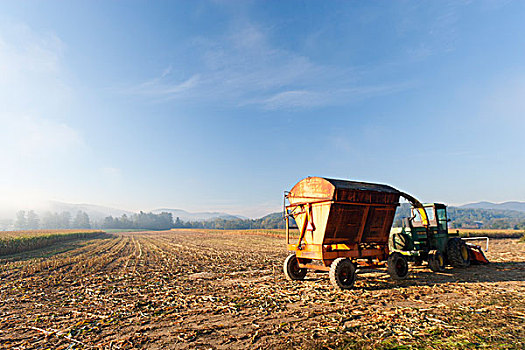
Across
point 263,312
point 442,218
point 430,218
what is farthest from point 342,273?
point 442,218

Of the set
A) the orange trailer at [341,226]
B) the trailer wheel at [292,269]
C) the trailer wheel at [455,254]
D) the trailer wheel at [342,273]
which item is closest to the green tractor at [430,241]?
the trailer wheel at [455,254]

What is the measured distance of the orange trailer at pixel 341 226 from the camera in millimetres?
10242

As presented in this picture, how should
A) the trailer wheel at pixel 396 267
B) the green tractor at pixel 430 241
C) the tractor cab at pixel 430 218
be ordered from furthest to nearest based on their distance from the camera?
the tractor cab at pixel 430 218
the green tractor at pixel 430 241
the trailer wheel at pixel 396 267

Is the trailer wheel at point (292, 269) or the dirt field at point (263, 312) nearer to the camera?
the dirt field at point (263, 312)

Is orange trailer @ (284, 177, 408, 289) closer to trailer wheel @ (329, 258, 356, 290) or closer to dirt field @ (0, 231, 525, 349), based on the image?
trailer wheel @ (329, 258, 356, 290)

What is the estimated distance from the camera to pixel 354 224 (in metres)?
10.8

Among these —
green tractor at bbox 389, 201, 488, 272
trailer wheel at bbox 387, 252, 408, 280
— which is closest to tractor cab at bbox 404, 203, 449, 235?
green tractor at bbox 389, 201, 488, 272

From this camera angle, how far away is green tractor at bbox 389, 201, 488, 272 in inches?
535

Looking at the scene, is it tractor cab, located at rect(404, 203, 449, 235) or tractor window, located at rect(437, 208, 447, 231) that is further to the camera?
tractor window, located at rect(437, 208, 447, 231)

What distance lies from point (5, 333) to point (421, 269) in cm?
1515

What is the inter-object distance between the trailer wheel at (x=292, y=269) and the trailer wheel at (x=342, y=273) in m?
Answer: 2.11

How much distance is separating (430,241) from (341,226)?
20.7ft

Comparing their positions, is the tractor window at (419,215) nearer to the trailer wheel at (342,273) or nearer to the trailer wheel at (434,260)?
the trailer wheel at (434,260)

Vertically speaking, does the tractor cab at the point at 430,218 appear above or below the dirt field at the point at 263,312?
above
